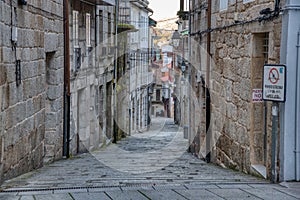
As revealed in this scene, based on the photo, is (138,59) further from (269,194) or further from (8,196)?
(8,196)

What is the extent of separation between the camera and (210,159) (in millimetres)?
12477

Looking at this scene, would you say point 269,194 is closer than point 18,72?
Yes

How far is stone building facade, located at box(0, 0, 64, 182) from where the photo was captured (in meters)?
7.29

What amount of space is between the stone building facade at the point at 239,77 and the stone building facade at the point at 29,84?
3.30 metres

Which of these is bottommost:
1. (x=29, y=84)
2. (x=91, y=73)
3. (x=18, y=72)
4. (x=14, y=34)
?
(x=91, y=73)

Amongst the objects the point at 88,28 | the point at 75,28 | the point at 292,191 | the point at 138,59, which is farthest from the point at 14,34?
the point at 138,59

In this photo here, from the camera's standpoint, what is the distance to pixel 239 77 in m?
9.34

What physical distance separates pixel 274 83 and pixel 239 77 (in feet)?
7.69

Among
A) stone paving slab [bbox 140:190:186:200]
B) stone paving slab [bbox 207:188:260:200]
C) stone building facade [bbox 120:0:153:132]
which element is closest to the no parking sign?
stone paving slab [bbox 207:188:260:200]

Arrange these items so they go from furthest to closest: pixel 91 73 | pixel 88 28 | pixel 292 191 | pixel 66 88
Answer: pixel 91 73 < pixel 88 28 < pixel 66 88 < pixel 292 191

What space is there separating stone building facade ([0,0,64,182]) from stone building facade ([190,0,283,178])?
10.8 feet

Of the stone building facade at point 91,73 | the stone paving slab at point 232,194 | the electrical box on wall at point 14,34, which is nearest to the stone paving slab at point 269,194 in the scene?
the stone paving slab at point 232,194

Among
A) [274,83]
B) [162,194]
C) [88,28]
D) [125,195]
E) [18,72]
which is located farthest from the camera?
[88,28]

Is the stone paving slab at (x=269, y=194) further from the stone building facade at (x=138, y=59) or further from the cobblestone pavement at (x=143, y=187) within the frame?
the stone building facade at (x=138, y=59)
